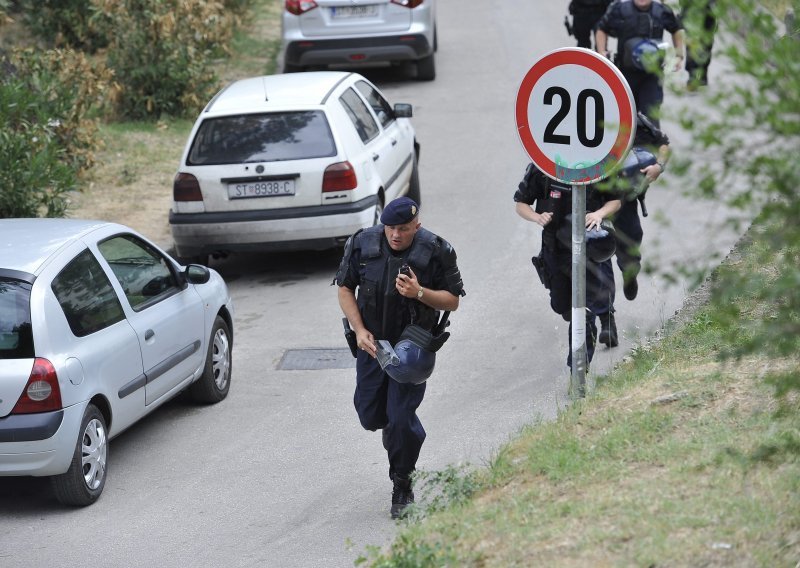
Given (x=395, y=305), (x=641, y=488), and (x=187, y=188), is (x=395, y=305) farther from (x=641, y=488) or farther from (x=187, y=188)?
(x=187, y=188)

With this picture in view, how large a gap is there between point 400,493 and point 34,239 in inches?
106

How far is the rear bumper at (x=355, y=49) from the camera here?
60.5ft

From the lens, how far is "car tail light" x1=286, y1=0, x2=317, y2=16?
1825 centimetres

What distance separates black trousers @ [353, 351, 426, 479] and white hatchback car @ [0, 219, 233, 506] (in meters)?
1.58

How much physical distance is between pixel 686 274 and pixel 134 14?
47.7 feet

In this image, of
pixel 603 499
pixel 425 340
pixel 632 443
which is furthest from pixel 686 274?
pixel 425 340

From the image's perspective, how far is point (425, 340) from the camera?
21.3 ft

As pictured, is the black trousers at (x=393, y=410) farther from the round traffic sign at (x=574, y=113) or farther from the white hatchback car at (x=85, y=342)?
the white hatchback car at (x=85, y=342)

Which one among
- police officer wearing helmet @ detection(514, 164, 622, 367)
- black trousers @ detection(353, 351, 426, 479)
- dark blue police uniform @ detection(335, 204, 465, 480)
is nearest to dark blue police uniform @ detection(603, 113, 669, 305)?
police officer wearing helmet @ detection(514, 164, 622, 367)

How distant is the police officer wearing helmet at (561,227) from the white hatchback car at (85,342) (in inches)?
89.4

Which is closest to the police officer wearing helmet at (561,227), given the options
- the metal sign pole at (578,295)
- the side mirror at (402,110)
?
the metal sign pole at (578,295)

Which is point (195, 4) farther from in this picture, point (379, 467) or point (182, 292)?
point (379, 467)

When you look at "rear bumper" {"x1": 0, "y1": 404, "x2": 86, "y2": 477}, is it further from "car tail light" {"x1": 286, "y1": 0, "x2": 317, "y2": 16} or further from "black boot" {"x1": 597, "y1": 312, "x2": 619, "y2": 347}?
"car tail light" {"x1": 286, "y1": 0, "x2": 317, "y2": 16}

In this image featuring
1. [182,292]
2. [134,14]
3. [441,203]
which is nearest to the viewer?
[182,292]
